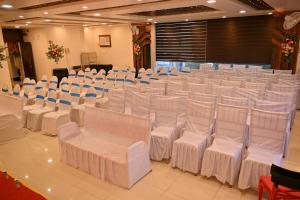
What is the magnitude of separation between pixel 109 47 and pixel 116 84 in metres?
6.55

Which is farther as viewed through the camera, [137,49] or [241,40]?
[137,49]

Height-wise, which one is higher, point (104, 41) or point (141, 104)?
point (104, 41)

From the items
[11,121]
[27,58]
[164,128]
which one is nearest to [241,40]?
[164,128]

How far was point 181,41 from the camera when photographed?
11.4m

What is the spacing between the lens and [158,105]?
4.60 metres

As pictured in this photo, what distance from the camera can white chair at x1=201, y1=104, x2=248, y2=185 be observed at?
3.42 meters

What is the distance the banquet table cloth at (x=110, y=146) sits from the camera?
3486mm

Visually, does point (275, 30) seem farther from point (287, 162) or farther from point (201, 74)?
point (287, 162)

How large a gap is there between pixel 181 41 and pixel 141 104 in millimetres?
7406

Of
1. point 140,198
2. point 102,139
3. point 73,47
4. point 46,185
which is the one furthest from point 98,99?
point 73,47

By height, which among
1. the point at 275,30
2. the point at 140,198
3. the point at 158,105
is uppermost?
the point at 275,30

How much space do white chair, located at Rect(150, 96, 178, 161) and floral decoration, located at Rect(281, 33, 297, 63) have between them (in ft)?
20.5

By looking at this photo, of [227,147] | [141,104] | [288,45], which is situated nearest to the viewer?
[227,147]

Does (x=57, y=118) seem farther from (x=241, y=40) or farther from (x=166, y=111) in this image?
(x=241, y=40)
